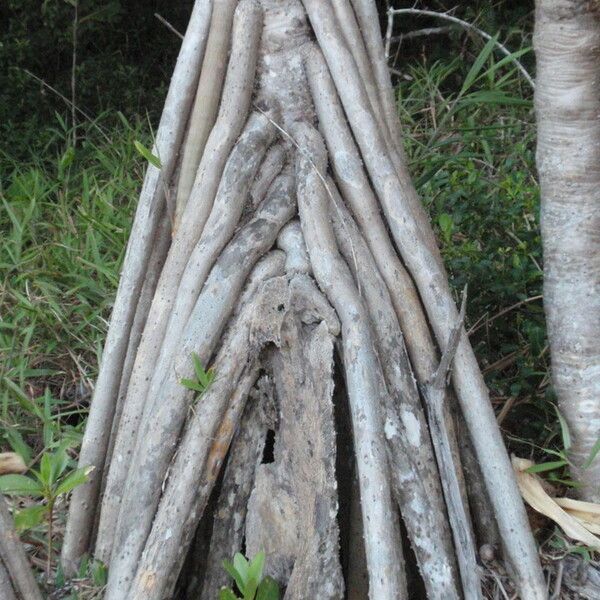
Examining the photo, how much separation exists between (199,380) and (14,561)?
0.48 metres

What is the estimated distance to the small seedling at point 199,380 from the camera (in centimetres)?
194

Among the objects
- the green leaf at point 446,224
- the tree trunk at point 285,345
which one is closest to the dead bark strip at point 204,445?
the tree trunk at point 285,345

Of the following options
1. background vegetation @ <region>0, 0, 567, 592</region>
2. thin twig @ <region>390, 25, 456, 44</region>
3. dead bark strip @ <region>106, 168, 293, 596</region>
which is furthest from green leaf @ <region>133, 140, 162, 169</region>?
thin twig @ <region>390, 25, 456, 44</region>

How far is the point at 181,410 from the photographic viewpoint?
199 cm

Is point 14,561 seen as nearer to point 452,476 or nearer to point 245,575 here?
point 245,575

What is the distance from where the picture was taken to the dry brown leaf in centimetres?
208

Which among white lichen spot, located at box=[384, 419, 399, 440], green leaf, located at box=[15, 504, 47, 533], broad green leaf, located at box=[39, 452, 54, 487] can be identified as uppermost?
broad green leaf, located at box=[39, 452, 54, 487]

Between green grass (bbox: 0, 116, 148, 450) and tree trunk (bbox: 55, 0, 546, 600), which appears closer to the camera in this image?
tree trunk (bbox: 55, 0, 546, 600)

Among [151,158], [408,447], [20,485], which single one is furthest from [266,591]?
[151,158]

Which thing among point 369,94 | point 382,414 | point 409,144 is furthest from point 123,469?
point 409,144

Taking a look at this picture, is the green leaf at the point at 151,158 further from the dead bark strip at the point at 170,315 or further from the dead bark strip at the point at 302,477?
the dead bark strip at the point at 302,477

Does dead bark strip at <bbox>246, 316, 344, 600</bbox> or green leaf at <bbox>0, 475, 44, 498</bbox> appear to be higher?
green leaf at <bbox>0, 475, 44, 498</bbox>

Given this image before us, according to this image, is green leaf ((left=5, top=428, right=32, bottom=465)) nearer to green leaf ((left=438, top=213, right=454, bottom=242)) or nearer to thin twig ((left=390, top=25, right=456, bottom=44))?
green leaf ((left=438, top=213, right=454, bottom=242))

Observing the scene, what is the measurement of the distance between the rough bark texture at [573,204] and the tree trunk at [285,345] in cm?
22
